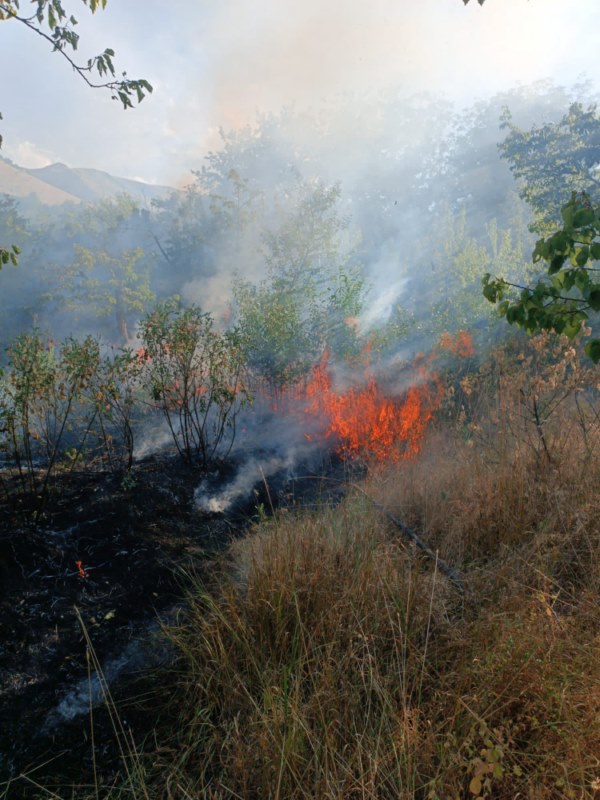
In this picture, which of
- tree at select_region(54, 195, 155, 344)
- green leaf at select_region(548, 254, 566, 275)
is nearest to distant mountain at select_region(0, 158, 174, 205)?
tree at select_region(54, 195, 155, 344)

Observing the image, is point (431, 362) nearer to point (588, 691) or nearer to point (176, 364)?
point (176, 364)

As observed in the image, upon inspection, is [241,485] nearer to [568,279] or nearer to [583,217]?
[568,279]

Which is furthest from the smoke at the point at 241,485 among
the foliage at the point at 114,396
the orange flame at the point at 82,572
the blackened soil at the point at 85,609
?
the orange flame at the point at 82,572

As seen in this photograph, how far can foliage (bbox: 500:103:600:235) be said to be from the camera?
43.6ft

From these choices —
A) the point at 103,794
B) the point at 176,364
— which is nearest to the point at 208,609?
the point at 103,794

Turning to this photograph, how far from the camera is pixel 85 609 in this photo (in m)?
3.46

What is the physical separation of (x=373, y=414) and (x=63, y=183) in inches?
4981

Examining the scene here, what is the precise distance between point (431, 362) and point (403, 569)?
28.5ft

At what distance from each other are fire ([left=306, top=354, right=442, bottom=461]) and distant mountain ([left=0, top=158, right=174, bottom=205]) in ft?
261

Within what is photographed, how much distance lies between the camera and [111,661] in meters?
3.01

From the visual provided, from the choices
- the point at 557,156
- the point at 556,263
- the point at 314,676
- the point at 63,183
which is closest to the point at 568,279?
the point at 556,263

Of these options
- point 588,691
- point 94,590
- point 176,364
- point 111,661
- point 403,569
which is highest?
point 176,364

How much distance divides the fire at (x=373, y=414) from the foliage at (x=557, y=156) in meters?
7.48

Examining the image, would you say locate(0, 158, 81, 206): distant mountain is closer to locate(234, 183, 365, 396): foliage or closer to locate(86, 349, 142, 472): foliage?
locate(234, 183, 365, 396): foliage
